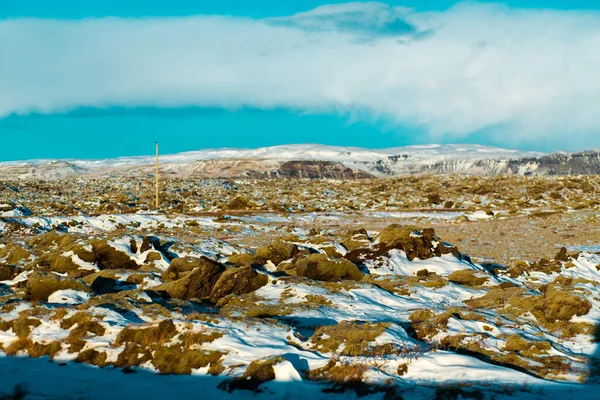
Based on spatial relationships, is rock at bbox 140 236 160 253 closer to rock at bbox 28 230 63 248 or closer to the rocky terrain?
the rocky terrain

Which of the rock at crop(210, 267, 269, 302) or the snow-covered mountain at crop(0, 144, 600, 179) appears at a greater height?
the snow-covered mountain at crop(0, 144, 600, 179)

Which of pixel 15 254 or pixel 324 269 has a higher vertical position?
pixel 15 254

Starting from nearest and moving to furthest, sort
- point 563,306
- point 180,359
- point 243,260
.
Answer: point 180,359 → point 563,306 → point 243,260

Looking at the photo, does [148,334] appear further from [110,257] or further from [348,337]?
[110,257]

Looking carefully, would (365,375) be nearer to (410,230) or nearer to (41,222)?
(410,230)

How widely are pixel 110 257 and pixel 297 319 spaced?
10.5 metres

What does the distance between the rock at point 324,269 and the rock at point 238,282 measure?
2.47m

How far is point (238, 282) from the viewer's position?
17.4 m

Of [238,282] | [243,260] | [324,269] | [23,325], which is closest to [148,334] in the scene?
[23,325]

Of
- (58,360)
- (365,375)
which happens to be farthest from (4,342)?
(365,375)

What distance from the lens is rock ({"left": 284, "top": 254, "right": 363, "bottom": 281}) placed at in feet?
65.8

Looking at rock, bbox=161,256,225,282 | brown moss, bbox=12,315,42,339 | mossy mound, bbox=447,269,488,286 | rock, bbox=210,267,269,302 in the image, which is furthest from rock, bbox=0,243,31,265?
mossy mound, bbox=447,269,488,286

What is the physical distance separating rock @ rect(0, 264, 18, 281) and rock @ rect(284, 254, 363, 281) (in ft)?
31.7

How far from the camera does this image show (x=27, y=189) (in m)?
68.8
